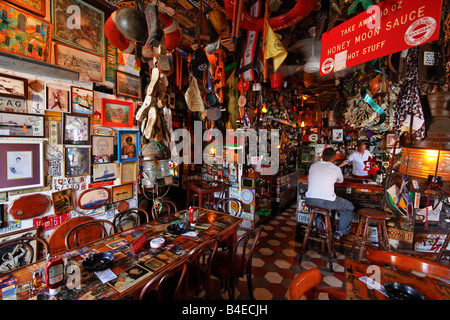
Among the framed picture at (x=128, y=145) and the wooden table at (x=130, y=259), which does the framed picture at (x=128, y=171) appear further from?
the wooden table at (x=130, y=259)

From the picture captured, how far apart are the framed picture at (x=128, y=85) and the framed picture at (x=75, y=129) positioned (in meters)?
0.68

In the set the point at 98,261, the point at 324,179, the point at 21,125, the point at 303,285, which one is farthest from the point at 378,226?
the point at 21,125

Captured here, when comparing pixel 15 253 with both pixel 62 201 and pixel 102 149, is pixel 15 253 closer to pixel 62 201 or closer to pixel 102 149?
pixel 62 201

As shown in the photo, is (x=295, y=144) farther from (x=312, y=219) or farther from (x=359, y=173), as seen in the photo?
(x=312, y=219)

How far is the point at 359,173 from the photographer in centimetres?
519

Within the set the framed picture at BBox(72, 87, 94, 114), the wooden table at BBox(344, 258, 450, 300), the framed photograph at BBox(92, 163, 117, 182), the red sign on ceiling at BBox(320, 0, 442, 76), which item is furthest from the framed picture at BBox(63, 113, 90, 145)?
the wooden table at BBox(344, 258, 450, 300)

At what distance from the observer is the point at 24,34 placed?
2072 mm

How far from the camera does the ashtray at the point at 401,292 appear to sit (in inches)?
49.8

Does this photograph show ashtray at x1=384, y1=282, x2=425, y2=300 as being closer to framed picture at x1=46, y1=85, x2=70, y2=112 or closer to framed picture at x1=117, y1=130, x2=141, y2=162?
framed picture at x1=117, y1=130, x2=141, y2=162

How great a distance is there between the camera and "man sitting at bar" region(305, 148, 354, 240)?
10.4 ft

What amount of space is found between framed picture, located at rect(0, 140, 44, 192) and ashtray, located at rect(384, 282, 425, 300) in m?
3.42

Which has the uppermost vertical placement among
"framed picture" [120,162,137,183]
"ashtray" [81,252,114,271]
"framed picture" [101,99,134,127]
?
"framed picture" [101,99,134,127]

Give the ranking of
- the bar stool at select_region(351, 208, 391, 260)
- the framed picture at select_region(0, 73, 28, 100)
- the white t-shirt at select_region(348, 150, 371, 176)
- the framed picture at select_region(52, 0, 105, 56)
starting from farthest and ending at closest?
the white t-shirt at select_region(348, 150, 371, 176), the bar stool at select_region(351, 208, 391, 260), the framed picture at select_region(52, 0, 105, 56), the framed picture at select_region(0, 73, 28, 100)
